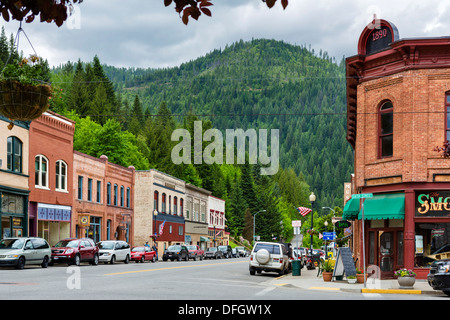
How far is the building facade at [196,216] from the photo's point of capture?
296 ft

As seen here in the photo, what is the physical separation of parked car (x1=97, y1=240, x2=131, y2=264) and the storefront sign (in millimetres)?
23316

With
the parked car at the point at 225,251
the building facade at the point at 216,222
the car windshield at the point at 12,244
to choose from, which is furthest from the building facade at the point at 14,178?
the building facade at the point at 216,222

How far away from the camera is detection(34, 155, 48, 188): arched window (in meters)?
45.8

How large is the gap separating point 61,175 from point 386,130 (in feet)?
97.6

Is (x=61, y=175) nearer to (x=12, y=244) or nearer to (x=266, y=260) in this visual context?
(x=12, y=244)

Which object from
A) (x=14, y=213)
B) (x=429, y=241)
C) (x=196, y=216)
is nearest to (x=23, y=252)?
(x=14, y=213)

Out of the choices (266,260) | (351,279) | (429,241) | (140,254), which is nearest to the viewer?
(351,279)

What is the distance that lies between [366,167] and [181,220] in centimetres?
5882

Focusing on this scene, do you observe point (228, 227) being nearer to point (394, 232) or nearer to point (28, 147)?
point (28, 147)

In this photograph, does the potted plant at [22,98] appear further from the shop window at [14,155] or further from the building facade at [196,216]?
the building facade at [196,216]

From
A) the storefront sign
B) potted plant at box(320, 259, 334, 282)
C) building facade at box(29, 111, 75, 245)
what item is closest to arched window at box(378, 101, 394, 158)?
the storefront sign

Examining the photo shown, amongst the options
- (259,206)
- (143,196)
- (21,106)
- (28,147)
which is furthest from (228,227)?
(21,106)

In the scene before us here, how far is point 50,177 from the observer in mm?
47688

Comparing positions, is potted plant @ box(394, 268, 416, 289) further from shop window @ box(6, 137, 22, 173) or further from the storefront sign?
shop window @ box(6, 137, 22, 173)
